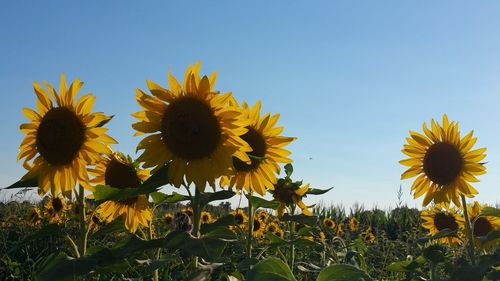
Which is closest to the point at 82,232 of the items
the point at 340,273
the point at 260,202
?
the point at 260,202

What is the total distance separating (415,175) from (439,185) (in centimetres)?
27

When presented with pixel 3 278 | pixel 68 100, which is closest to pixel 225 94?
pixel 68 100

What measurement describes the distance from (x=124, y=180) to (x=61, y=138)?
1.34 ft

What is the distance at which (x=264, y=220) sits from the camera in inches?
364

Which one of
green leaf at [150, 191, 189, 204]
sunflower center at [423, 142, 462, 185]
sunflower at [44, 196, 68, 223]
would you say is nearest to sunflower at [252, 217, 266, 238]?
sunflower at [44, 196, 68, 223]

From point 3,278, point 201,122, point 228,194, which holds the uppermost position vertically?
point 201,122

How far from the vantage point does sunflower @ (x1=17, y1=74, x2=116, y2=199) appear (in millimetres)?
2578

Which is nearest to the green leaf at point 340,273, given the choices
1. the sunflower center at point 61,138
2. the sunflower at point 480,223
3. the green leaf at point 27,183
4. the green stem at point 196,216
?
the green stem at point 196,216

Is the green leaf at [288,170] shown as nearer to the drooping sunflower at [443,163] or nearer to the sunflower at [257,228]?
the drooping sunflower at [443,163]

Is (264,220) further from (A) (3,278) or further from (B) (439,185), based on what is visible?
(B) (439,185)

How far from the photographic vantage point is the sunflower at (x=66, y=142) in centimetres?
258

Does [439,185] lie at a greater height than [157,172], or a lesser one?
greater

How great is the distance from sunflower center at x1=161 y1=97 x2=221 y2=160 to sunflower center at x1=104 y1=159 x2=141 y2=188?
21.6 inches

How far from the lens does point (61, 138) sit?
261 centimetres
